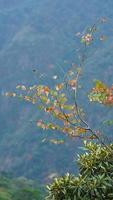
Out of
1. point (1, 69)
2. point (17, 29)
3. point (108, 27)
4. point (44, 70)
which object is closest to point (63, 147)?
point (44, 70)

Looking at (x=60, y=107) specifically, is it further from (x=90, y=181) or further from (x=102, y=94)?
(x=90, y=181)

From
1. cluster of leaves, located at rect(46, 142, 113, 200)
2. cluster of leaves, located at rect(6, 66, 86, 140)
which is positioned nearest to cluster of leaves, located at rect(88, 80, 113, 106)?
cluster of leaves, located at rect(6, 66, 86, 140)

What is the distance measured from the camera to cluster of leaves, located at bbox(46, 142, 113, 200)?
11.0 m

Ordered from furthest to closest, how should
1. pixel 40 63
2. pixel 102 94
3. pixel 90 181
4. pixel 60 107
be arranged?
pixel 40 63 < pixel 60 107 < pixel 102 94 < pixel 90 181

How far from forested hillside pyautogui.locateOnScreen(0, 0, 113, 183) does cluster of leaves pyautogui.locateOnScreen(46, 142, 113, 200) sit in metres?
57.6

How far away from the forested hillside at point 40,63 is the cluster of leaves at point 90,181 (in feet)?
189

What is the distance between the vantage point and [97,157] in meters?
11.6

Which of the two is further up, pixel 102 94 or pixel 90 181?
pixel 102 94

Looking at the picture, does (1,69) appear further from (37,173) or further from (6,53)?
(37,173)

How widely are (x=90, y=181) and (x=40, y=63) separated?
319 ft

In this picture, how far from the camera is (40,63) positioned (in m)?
108

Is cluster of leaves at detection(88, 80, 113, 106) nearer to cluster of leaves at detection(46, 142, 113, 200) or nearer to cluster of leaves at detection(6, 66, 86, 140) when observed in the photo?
cluster of leaves at detection(6, 66, 86, 140)

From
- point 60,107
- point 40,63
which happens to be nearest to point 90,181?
point 60,107

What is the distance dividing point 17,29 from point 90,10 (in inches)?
690
